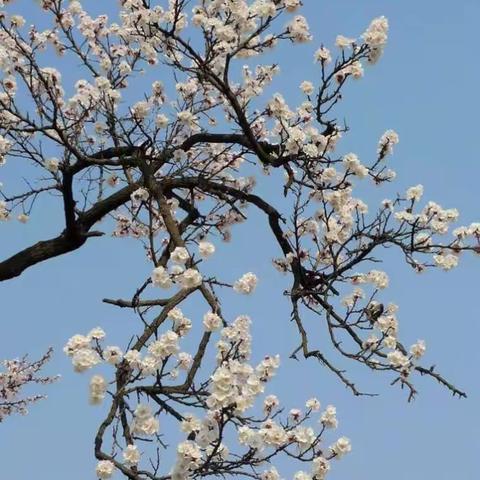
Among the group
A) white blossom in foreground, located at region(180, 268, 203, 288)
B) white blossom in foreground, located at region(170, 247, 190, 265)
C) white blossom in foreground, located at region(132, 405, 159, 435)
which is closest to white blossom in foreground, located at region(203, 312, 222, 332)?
white blossom in foreground, located at region(180, 268, 203, 288)

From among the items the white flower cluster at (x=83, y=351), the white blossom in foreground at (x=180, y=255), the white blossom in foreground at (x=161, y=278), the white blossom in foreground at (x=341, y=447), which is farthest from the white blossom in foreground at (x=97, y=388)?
the white blossom in foreground at (x=341, y=447)

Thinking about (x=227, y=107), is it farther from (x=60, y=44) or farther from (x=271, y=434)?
(x=271, y=434)

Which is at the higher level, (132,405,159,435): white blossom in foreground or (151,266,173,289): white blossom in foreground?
(151,266,173,289): white blossom in foreground

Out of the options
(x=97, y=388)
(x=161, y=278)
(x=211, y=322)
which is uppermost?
(x=161, y=278)

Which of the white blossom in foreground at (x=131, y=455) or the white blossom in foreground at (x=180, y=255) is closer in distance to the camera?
the white blossom in foreground at (x=131, y=455)

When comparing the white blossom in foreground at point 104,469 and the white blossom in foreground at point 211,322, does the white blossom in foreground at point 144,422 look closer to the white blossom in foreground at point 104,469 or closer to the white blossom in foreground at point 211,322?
the white blossom in foreground at point 104,469

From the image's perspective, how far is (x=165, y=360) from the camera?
5621 mm

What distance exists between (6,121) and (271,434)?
14.8ft

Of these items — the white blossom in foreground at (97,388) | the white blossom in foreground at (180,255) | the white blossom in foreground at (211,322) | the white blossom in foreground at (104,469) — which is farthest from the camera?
the white blossom in foreground at (180,255)

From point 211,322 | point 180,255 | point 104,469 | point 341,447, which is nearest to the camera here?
point 104,469

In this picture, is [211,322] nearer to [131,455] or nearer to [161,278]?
[161,278]

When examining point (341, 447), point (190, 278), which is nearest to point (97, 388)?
point (190, 278)

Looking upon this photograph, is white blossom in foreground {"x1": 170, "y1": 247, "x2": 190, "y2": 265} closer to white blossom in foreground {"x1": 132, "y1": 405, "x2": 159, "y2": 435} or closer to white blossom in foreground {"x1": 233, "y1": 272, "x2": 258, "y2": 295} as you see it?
white blossom in foreground {"x1": 233, "y1": 272, "x2": 258, "y2": 295}

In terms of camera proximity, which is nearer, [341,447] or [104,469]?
[104,469]
